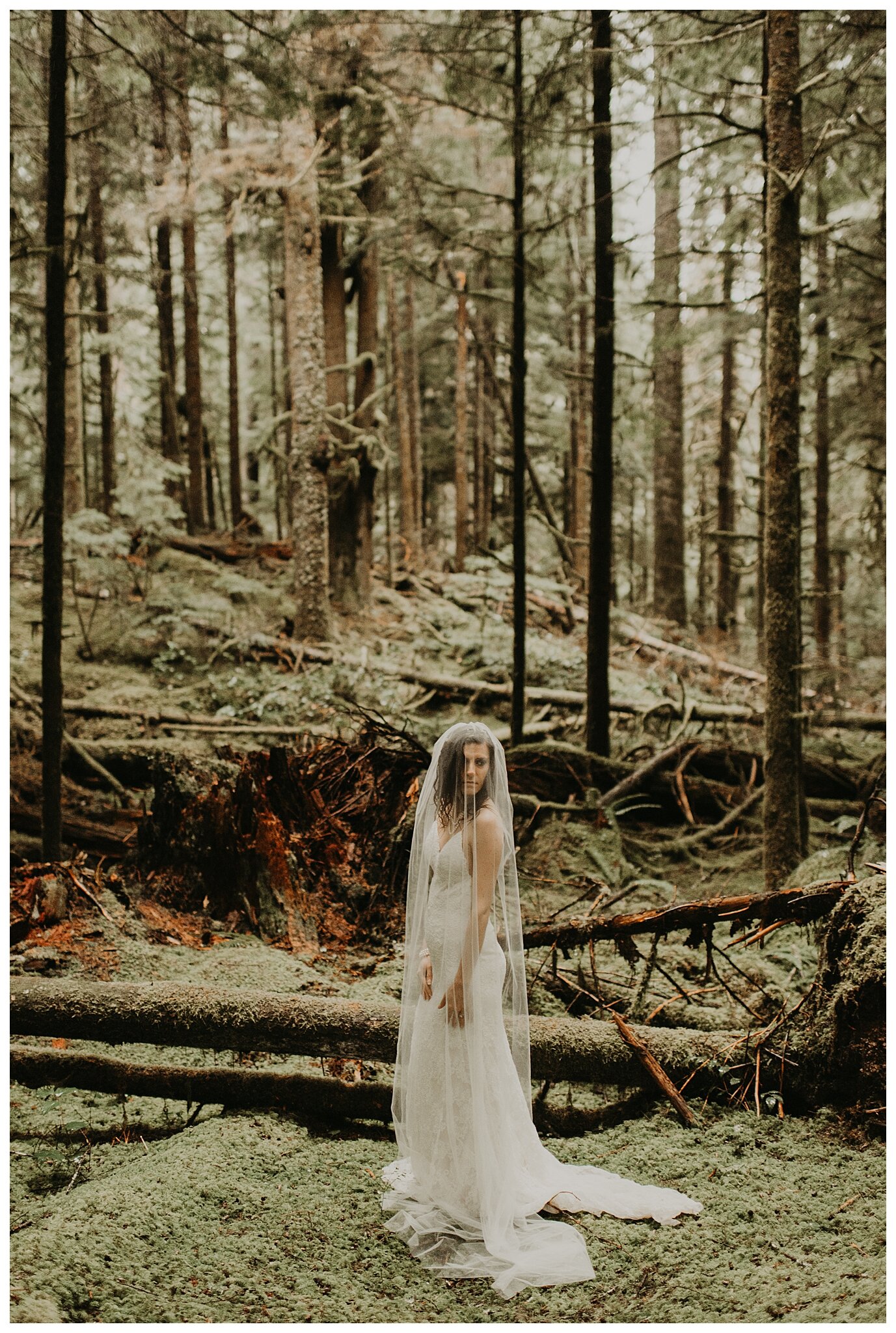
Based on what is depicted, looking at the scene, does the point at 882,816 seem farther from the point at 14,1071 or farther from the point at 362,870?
the point at 14,1071

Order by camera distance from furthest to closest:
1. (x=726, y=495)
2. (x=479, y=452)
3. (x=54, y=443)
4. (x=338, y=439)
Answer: (x=479, y=452) < (x=726, y=495) < (x=338, y=439) < (x=54, y=443)

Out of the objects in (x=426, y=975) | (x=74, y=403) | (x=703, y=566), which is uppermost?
(x=74, y=403)

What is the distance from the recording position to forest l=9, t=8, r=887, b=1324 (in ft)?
11.4

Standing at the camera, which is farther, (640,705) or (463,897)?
(640,705)

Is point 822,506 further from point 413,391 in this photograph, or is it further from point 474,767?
point 474,767

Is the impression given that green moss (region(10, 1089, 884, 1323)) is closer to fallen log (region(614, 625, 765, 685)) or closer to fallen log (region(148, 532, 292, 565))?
fallen log (region(614, 625, 765, 685))

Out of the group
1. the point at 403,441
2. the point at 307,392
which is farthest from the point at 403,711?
the point at 403,441

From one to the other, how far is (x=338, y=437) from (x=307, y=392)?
49.6 inches

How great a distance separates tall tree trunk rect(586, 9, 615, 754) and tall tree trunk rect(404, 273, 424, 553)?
11.3 meters

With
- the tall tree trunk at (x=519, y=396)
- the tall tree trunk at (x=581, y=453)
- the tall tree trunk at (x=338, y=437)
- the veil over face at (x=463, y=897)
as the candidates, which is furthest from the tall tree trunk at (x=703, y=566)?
the veil over face at (x=463, y=897)

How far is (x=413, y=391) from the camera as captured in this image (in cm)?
2120

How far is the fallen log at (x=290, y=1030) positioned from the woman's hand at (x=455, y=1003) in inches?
24.3

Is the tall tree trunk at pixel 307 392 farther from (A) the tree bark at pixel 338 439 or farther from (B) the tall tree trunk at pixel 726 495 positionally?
(B) the tall tree trunk at pixel 726 495

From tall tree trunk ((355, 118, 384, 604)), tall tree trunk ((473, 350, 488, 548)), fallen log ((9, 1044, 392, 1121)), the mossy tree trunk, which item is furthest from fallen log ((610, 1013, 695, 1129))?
tall tree trunk ((473, 350, 488, 548))
